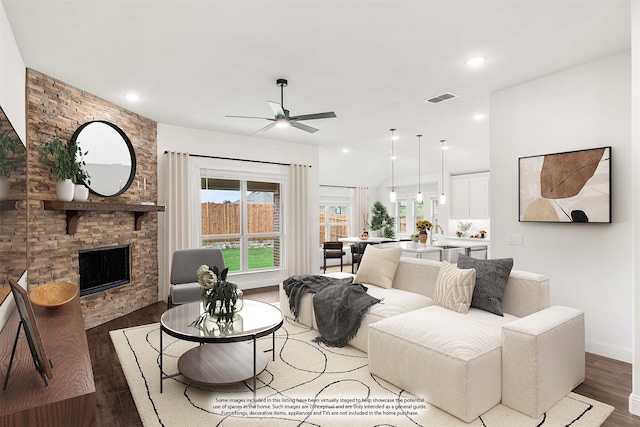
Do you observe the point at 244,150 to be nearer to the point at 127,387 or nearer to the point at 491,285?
the point at 127,387

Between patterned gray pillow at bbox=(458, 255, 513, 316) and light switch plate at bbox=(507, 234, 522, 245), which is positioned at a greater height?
light switch plate at bbox=(507, 234, 522, 245)

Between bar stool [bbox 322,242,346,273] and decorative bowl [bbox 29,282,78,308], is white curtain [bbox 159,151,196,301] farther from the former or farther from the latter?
bar stool [bbox 322,242,346,273]

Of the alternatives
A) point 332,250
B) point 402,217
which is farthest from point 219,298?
point 402,217

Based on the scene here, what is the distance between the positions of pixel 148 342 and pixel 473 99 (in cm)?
454

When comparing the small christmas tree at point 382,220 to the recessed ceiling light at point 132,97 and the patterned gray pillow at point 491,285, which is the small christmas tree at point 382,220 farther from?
the recessed ceiling light at point 132,97

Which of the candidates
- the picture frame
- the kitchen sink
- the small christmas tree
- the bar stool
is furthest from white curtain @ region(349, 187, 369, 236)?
the picture frame

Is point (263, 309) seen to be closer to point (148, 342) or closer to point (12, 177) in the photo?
point (148, 342)

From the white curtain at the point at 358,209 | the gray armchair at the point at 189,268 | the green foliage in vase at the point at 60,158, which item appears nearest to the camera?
the green foliage in vase at the point at 60,158

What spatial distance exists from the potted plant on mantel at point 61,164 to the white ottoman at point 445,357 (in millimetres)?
3386

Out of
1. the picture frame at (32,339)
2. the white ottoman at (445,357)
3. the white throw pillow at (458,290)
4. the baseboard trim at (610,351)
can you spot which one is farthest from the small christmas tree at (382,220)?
the picture frame at (32,339)

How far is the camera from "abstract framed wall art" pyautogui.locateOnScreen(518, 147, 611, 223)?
3.29 metres

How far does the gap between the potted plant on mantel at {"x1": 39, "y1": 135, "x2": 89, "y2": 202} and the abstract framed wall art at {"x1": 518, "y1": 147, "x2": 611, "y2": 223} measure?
4.78 meters

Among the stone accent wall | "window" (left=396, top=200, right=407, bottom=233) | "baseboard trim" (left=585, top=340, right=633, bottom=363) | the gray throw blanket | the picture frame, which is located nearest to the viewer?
the picture frame

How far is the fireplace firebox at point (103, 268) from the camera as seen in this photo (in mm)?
4270
